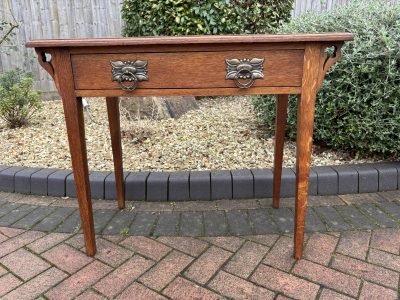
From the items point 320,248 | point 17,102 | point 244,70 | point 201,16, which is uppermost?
point 201,16

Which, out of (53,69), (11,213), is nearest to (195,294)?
(53,69)

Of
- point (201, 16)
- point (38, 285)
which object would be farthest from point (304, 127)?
point (201, 16)

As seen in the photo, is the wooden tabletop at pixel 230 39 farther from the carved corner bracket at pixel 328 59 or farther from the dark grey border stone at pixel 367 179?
the dark grey border stone at pixel 367 179

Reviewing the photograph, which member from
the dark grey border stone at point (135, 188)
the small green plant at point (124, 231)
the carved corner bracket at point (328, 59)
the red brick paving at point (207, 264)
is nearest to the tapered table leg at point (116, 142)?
the dark grey border stone at point (135, 188)

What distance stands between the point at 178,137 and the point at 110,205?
3.65 feet

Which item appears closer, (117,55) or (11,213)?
(117,55)

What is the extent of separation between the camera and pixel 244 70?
1.58m

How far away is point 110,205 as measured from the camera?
8.21 ft

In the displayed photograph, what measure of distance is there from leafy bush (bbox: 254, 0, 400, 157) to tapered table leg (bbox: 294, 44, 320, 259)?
108 centimetres

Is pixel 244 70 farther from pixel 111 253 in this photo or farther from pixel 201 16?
pixel 201 16

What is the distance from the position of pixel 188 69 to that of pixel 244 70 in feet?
0.82

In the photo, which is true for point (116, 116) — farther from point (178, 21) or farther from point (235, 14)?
point (235, 14)

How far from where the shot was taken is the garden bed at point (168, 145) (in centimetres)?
Answer: 291

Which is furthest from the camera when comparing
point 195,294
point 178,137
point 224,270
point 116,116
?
point 178,137
